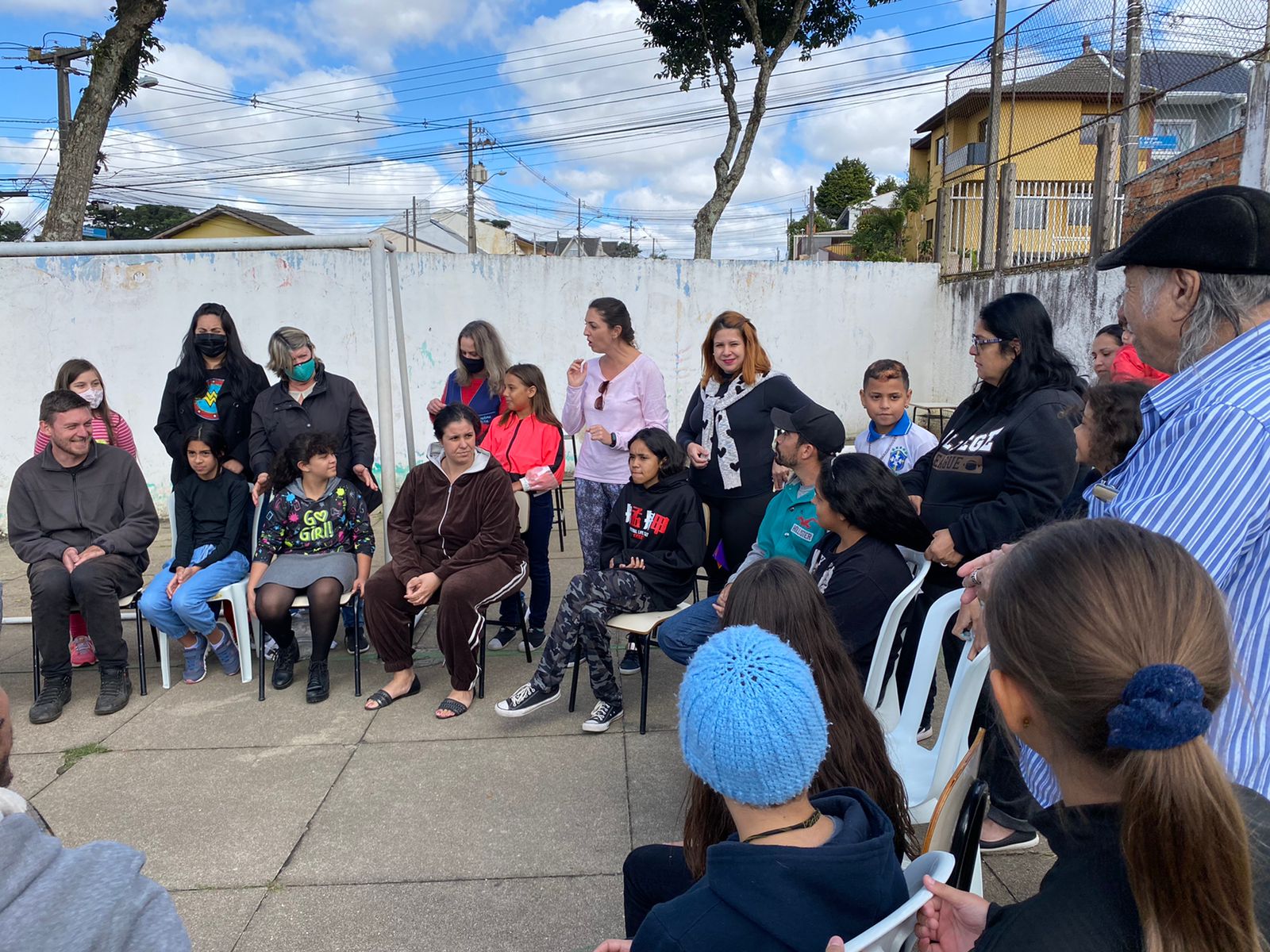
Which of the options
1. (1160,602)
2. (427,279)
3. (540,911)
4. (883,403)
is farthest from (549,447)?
(427,279)

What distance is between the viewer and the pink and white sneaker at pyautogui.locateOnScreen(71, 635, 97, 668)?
4609mm

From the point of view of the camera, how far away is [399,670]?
4219 millimetres

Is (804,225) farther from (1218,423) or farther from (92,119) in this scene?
(1218,423)

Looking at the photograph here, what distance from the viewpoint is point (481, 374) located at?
5.08 metres

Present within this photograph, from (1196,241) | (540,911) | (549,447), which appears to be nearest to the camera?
(1196,241)

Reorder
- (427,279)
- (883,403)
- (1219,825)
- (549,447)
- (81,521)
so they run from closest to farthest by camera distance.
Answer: (1219,825) < (883,403) < (81,521) < (549,447) < (427,279)

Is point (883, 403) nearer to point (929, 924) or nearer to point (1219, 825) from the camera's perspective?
point (929, 924)

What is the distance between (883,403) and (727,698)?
10.00ft

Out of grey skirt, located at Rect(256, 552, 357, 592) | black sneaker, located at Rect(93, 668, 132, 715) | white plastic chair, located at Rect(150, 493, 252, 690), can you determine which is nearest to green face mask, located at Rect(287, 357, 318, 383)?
grey skirt, located at Rect(256, 552, 357, 592)

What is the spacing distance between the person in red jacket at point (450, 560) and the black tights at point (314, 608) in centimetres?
21

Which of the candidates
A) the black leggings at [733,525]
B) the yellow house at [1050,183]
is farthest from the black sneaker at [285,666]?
the yellow house at [1050,183]

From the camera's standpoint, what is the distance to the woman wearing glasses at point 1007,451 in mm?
2814

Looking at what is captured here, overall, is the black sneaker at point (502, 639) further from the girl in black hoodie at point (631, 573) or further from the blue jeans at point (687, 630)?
the blue jeans at point (687, 630)

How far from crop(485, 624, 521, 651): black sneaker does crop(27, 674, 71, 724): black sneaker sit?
2051 mm
